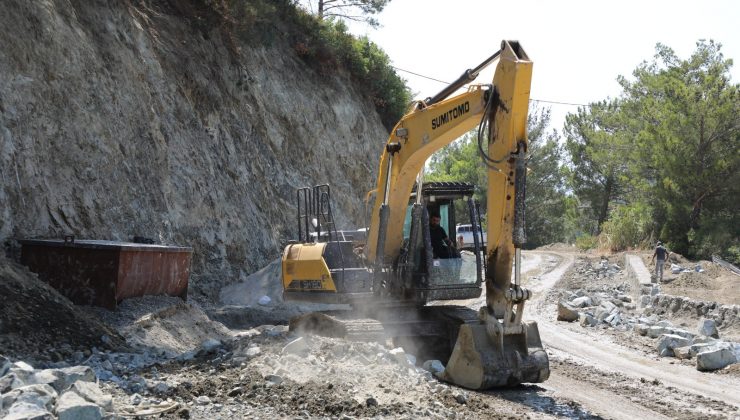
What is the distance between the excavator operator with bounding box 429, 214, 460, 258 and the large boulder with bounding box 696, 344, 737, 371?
13.5 feet

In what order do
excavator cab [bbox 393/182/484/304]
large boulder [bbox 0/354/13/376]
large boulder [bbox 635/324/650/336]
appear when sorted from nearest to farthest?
large boulder [bbox 0/354/13/376], excavator cab [bbox 393/182/484/304], large boulder [bbox 635/324/650/336]

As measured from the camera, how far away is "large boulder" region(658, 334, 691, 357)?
41.7 feet

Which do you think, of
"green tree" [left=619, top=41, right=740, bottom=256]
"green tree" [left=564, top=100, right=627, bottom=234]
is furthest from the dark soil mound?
"green tree" [left=564, top=100, right=627, bottom=234]

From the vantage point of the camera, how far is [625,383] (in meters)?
10.1

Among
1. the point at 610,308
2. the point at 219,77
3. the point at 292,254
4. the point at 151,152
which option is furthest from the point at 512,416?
the point at 219,77

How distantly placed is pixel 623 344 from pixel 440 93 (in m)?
6.73

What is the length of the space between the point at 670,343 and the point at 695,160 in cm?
1743

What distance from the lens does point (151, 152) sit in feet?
58.9

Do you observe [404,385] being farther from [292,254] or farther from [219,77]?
[219,77]

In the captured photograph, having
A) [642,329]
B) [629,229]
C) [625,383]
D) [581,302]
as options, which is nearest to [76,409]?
[625,383]

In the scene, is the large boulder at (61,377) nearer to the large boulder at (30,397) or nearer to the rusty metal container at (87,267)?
the large boulder at (30,397)

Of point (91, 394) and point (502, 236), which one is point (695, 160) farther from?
point (91, 394)

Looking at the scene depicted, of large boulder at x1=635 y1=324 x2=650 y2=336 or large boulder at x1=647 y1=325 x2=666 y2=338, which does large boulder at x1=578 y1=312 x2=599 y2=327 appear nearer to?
large boulder at x1=635 y1=324 x2=650 y2=336

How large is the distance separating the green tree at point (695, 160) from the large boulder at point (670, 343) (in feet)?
54.0
